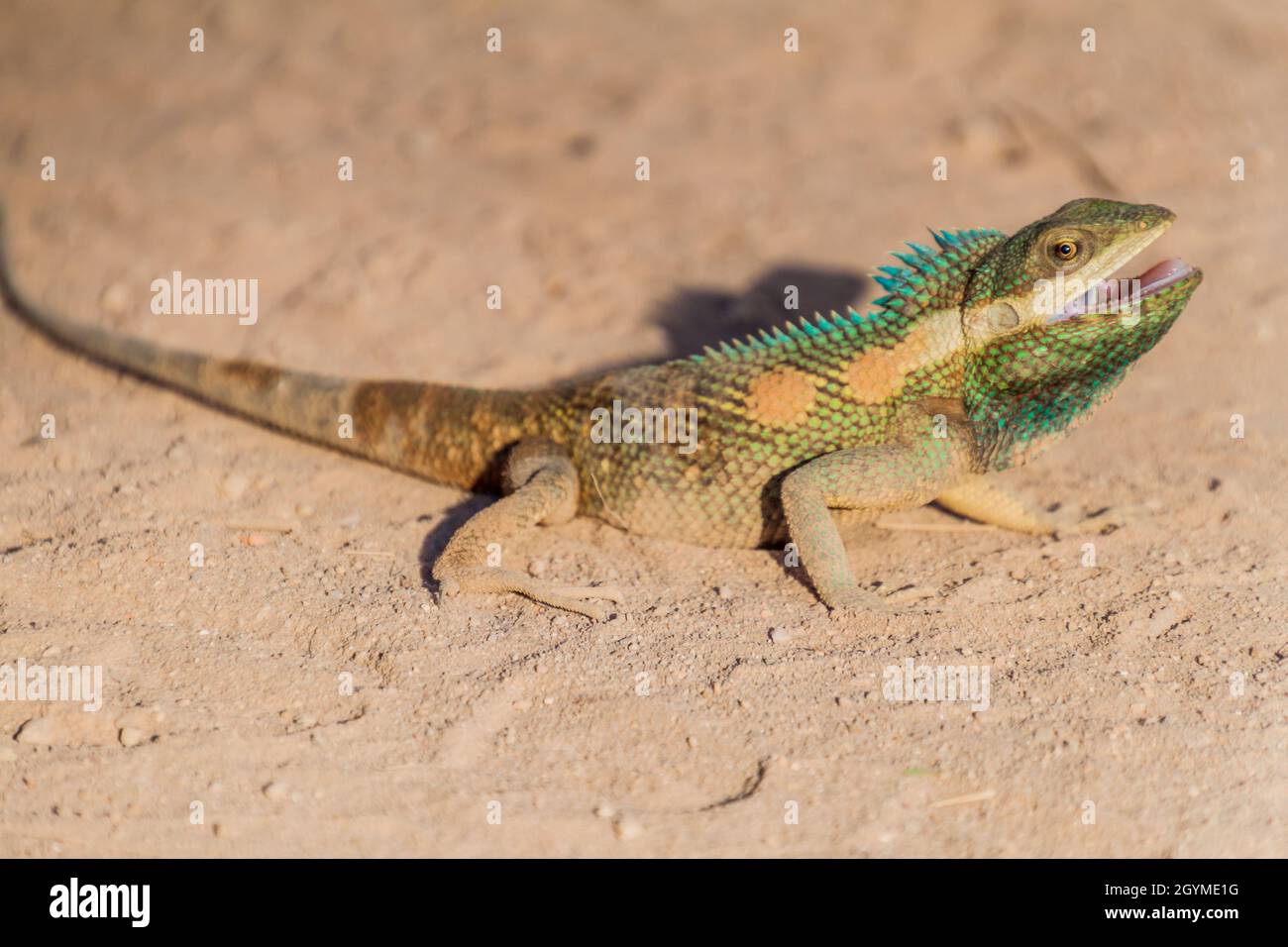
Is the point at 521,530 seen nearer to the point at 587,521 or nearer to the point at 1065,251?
the point at 587,521

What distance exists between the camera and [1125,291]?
5340mm

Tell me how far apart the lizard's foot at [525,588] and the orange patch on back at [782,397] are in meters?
1.11

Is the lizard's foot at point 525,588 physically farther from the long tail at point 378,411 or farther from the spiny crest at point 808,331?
the spiny crest at point 808,331

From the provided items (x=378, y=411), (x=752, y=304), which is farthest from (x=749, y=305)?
(x=378, y=411)

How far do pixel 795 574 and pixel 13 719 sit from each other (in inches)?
136

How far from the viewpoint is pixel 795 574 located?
19.6 ft

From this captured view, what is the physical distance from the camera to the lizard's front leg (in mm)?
5555

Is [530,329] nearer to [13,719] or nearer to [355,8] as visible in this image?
[13,719]

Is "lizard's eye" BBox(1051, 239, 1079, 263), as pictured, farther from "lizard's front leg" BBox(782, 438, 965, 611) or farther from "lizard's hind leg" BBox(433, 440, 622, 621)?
"lizard's hind leg" BBox(433, 440, 622, 621)

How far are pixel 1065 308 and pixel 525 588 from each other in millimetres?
2734
